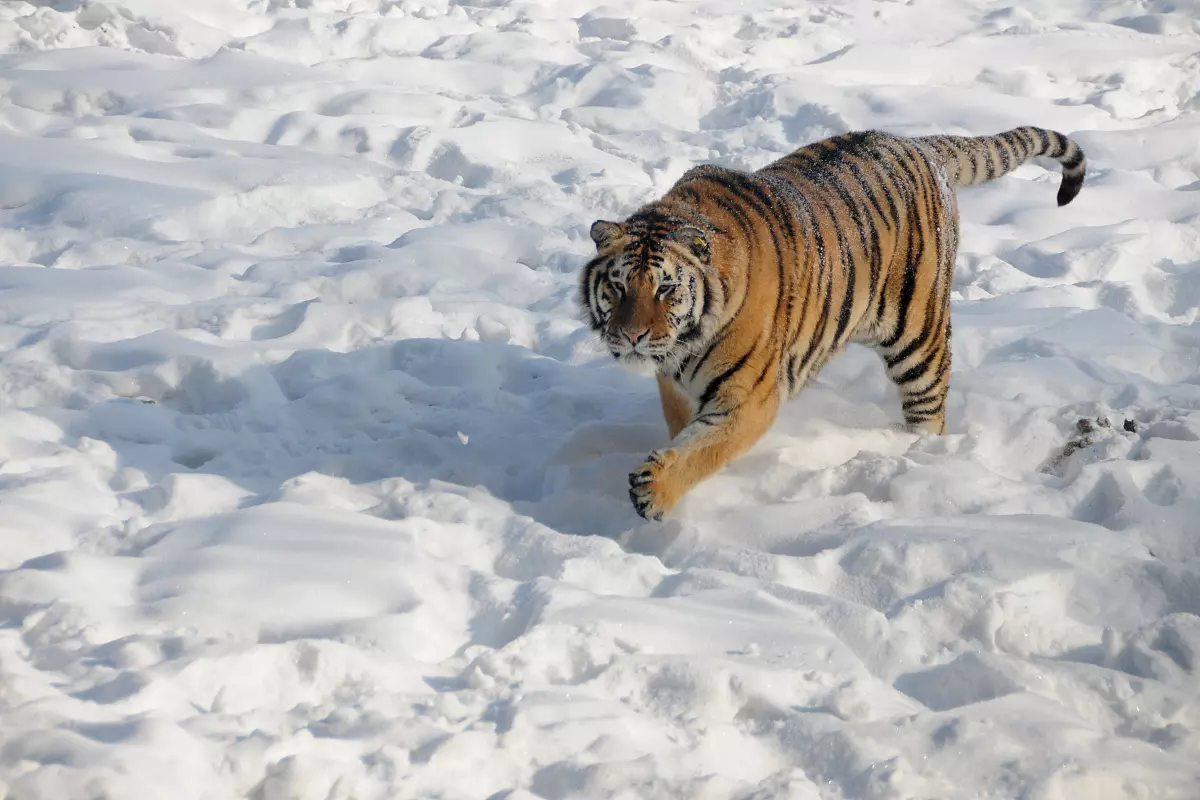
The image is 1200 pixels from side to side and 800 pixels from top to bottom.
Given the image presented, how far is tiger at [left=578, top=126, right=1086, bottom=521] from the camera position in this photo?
3592mm

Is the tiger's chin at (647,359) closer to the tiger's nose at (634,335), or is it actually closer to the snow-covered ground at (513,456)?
the tiger's nose at (634,335)

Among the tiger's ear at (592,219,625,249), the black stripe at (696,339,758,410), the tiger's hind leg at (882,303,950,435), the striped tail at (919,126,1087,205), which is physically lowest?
the tiger's hind leg at (882,303,950,435)

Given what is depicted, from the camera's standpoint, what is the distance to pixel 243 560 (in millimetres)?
3119

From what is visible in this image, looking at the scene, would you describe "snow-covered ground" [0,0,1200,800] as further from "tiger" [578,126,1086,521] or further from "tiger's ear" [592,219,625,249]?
"tiger's ear" [592,219,625,249]

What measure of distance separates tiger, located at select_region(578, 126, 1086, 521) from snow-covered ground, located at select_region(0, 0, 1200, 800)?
0.77ft

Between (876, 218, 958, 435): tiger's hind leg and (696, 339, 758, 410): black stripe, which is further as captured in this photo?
(876, 218, 958, 435): tiger's hind leg

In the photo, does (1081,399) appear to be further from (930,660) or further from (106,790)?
(106,790)

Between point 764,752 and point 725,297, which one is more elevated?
point 725,297

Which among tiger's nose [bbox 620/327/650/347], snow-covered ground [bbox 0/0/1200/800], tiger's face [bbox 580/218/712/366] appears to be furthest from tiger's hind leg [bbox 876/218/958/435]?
tiger's nose [bbox 620/327/650/347]

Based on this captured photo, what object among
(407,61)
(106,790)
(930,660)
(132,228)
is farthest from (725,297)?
(407,61)

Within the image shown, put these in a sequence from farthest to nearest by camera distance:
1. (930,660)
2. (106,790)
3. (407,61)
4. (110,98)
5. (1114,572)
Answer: (407,61) < (110,98) < (1114,572) < (930,660) < (106,790)

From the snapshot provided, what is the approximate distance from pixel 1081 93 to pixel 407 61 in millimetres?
4199

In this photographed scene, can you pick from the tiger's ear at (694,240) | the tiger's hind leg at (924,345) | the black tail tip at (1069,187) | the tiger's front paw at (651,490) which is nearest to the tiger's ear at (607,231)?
the tiger's ear at (694,240)

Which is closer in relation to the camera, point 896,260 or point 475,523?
point 475,523
